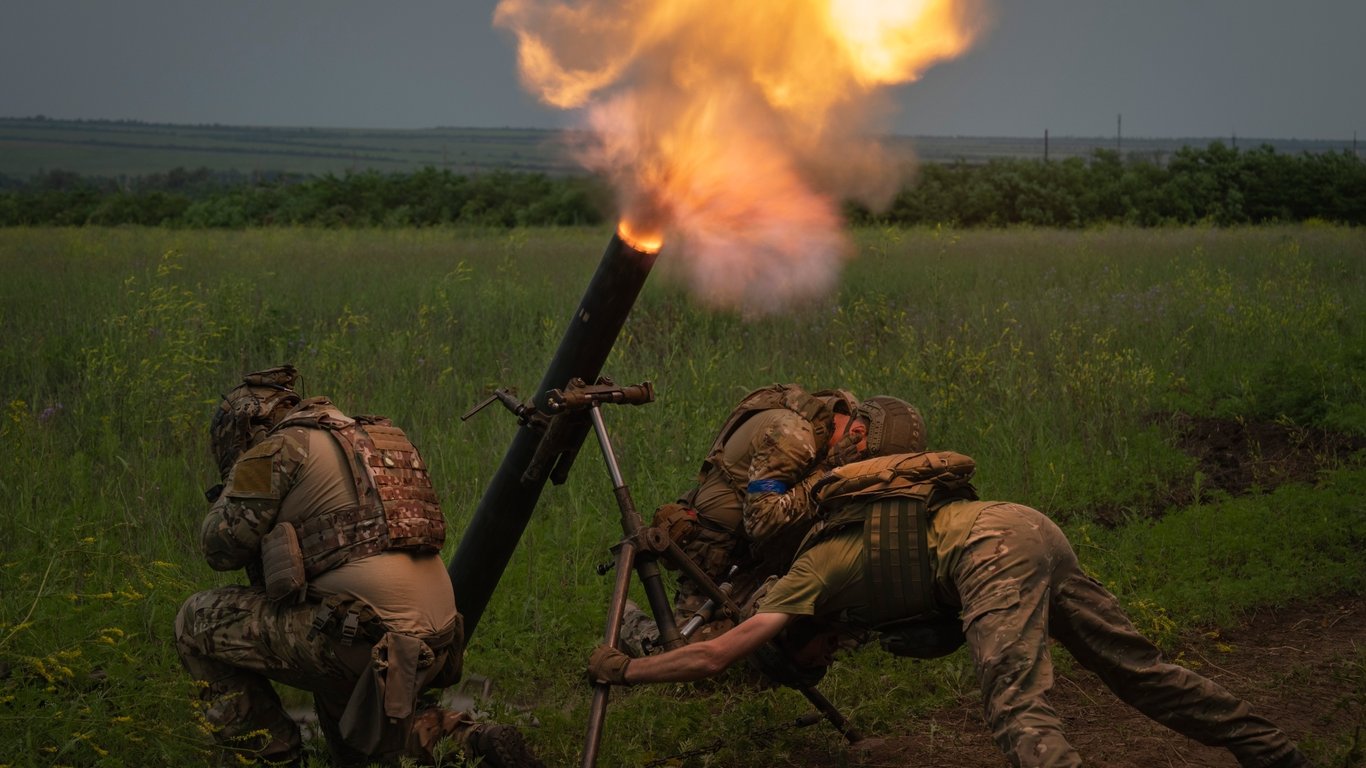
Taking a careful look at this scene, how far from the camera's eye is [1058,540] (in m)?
4.37

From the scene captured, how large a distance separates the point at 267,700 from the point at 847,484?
7.77 feet

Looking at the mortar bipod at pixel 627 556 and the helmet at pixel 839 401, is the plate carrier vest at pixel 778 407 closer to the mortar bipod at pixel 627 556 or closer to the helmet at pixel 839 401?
the helmet at pixel 839 401

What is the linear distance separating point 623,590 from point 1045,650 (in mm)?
1397

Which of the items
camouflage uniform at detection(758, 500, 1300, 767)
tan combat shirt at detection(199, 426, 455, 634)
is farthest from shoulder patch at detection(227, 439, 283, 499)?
camouflage uniform at detection(758, 500, 1300, 767)

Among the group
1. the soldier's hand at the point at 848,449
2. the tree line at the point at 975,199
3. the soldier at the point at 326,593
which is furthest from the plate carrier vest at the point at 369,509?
the tree line at the point at 975,199

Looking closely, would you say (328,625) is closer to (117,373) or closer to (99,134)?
(117,373)

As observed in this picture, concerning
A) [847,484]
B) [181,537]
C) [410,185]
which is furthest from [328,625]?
[410,185]

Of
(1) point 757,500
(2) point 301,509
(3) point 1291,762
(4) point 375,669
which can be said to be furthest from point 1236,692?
(2) point 301,509

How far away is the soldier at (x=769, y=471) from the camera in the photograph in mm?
5047

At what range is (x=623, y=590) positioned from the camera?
4.43 meters

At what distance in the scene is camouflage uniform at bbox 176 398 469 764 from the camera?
15.0ft

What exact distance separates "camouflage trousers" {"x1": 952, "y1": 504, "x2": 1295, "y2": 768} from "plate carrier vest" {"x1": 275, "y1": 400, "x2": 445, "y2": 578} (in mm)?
1947

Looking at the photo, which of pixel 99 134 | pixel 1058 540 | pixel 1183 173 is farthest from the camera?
pixel 99 134

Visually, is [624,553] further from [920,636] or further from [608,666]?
[920,636]
